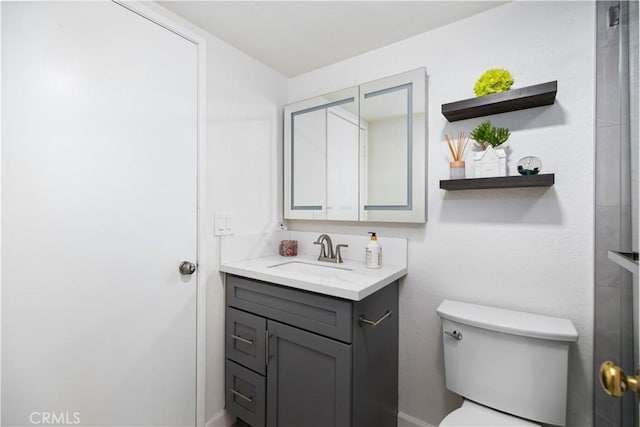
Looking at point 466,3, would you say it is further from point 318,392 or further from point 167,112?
point 318,392

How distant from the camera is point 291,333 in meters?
1.33

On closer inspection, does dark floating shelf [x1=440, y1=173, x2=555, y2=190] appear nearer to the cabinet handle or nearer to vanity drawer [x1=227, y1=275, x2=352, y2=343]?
vanity drawer [x1=227, y1=275, x2=352, y2=343]

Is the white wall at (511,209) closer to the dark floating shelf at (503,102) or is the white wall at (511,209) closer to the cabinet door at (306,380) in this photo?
the dark floating shelf at (503,102)

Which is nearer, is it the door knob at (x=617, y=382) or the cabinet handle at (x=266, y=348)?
the door knob at (x=617, y=382)

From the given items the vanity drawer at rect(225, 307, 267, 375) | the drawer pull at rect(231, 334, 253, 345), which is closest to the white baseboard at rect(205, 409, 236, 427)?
the vanity drawer at rect(225, 307, 267, 375)

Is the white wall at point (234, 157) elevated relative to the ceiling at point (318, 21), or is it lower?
lower

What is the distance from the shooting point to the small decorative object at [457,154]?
135cm

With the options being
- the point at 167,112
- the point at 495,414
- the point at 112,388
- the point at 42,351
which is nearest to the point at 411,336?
the point at 495,414

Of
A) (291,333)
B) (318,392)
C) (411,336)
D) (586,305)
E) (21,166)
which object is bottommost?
(318,392)

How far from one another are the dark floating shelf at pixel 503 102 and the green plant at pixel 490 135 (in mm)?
78

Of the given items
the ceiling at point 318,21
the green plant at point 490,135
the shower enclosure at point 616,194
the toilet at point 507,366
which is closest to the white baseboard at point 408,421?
the toilet at point 507,366

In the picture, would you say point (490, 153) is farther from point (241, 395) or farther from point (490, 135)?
point (241, 395)

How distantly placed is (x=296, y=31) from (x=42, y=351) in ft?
5.90

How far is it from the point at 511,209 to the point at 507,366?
658 millimetres
